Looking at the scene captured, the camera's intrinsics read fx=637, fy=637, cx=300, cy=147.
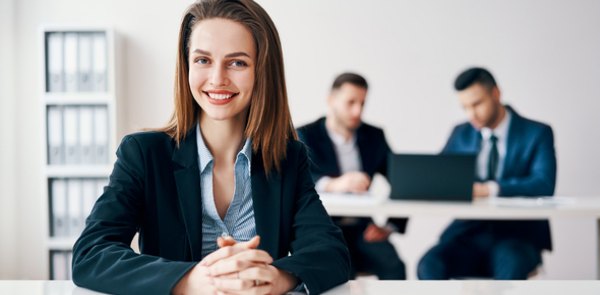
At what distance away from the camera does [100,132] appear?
152 inches

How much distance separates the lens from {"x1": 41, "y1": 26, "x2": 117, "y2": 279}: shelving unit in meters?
3.83

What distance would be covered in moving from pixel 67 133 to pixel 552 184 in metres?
2.78

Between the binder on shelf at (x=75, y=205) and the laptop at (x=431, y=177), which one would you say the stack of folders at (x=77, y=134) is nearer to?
the binder on shelf at (x=75, y=205)

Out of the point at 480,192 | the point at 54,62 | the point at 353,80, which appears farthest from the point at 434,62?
the point at 54,62

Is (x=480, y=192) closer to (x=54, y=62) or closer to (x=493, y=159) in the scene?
(x=493, y=159)

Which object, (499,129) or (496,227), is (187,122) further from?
(499,129)

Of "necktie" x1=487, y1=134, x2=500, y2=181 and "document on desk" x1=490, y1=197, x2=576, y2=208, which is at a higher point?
"necktie" x1=487, y1=134, x2=500, y2=181

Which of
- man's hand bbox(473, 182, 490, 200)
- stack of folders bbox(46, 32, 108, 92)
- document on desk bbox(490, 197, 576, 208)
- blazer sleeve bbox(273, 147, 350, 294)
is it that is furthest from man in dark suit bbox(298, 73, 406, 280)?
blazer sleeve bbox(273, 147, 350, 294)

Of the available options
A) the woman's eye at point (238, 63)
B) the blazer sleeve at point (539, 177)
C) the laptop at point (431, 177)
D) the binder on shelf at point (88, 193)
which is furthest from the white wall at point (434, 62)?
the woman's eye at point (238, 63)

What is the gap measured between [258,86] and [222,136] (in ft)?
0.45

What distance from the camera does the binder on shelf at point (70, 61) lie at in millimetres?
3826

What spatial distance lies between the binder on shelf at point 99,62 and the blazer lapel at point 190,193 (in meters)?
2.86

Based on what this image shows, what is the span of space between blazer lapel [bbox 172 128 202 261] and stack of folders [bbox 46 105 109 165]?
2.79 meters

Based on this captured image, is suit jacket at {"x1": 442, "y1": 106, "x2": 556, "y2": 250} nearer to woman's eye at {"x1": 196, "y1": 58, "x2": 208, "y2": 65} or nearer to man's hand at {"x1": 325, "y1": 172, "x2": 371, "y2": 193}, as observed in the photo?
man's hand at {"x1": 325, "y1": 172, "x2": 371, "y2": 193}
